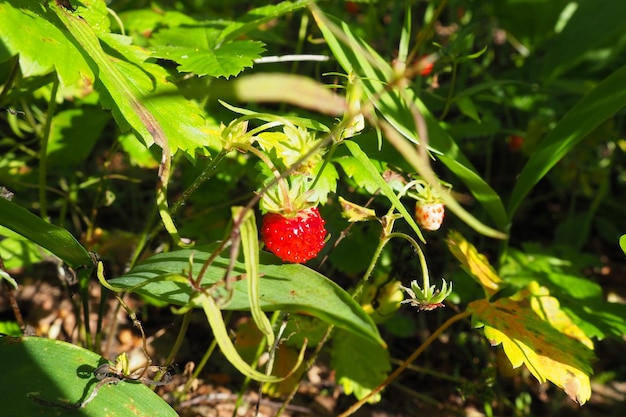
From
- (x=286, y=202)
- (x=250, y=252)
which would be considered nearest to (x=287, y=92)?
(x=250, y=252)

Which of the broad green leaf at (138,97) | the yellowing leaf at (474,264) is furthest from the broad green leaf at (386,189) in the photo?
the yellowing leaf at (474,264)

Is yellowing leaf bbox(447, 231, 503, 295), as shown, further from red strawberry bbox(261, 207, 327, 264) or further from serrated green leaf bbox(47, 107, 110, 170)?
serrated green leaf bbox(47, 107, 110, 170)

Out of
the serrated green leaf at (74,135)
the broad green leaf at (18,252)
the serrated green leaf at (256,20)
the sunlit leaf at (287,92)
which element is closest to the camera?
the sunlit leaf at (287,92)

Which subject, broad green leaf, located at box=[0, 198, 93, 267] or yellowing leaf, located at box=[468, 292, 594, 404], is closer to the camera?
broad green leaf, located at box=[0, 198, 93, 267]

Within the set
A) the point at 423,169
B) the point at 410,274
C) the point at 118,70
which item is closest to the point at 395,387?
the point at 410,274

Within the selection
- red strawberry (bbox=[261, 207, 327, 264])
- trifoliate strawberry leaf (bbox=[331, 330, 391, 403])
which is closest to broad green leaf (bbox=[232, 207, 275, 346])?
red strawberry (bbox=[261, 207, 327, 264])

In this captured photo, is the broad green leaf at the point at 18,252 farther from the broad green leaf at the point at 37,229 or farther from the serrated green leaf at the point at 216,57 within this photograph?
the serrated green leaf at the point at 216,57
